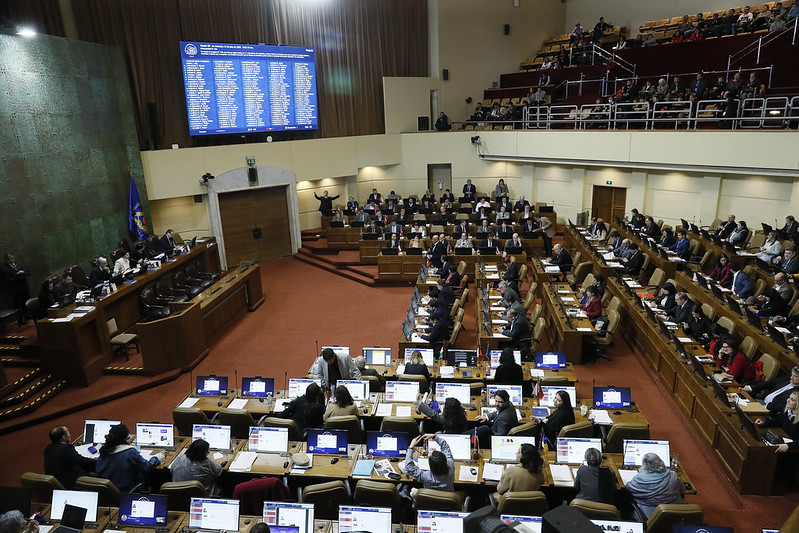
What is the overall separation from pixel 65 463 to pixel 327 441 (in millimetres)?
2945

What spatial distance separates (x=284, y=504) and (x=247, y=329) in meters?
8.10

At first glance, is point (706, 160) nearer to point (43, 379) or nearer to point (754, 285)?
point (754, 285)

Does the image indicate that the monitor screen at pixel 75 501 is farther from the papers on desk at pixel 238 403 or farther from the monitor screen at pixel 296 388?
the monitor screen at pixel 296 388

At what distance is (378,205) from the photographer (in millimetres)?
19828

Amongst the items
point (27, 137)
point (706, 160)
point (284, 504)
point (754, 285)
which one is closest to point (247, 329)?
point (27, 137)

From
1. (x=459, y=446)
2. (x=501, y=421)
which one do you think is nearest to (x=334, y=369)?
(x=459, y=446)

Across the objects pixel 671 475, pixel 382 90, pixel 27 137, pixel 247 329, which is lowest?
pixel 247 329

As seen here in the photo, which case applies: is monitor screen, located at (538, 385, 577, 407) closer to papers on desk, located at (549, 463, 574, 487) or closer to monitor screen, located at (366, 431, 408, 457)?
papers on desk, located at (549, 463, 574, 487)

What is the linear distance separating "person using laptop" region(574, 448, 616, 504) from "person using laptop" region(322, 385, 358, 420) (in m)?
3.00

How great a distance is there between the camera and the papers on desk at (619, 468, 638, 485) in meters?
5.76

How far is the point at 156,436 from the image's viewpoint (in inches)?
264

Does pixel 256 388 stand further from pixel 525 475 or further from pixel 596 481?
pixel 596 481

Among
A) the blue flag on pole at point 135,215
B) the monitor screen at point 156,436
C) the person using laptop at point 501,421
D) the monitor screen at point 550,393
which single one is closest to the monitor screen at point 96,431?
the monitor screen at point 156,436

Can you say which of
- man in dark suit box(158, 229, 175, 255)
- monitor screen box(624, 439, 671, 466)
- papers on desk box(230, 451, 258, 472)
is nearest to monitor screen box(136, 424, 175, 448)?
papers on desk box(230, 451, 258, 472)
